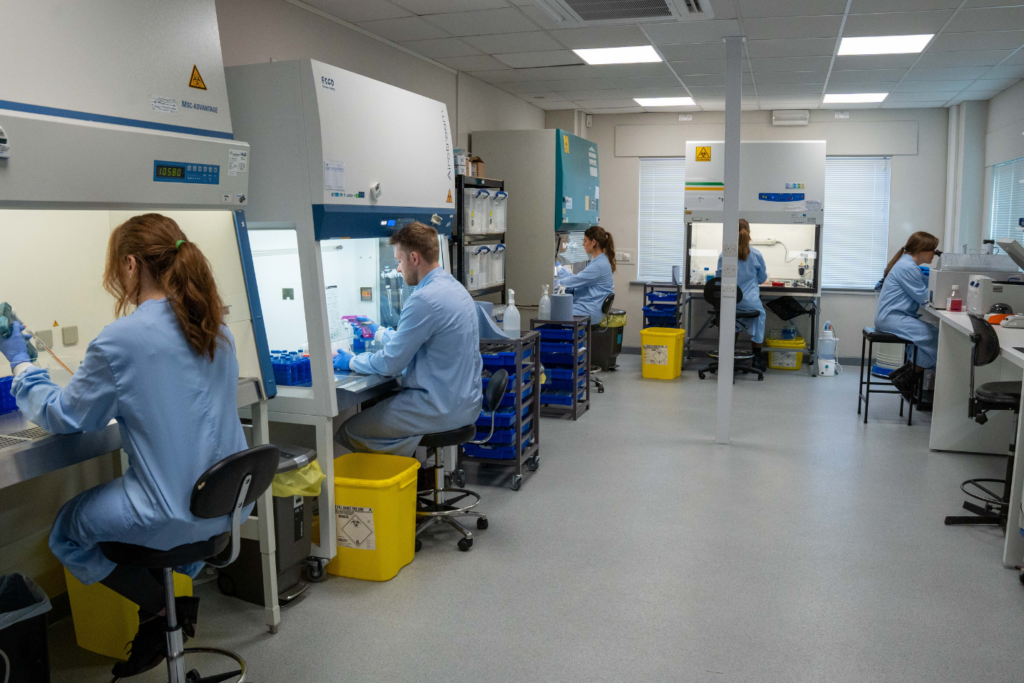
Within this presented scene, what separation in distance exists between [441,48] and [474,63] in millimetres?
555

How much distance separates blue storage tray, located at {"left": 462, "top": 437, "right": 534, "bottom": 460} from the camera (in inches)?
168

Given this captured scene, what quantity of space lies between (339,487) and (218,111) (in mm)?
1477

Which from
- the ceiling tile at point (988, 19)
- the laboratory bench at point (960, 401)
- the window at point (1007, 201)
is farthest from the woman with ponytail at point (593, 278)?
the window at point (1007, 201)

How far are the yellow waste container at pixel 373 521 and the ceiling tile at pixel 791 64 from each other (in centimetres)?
418

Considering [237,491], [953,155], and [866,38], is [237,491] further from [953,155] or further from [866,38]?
[953,155]

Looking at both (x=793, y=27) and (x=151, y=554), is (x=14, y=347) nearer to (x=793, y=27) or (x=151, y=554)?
(x=151, y=554)

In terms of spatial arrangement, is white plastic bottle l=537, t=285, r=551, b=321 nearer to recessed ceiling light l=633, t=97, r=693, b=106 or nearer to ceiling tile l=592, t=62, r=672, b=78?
ceiling tile l=592, t=62, r=672, b=78

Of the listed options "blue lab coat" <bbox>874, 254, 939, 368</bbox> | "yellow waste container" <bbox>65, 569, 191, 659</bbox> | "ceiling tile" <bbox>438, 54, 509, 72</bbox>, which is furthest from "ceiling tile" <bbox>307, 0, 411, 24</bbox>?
"blue lab coat" <bbox>874, 254, 939, 368</bbox>

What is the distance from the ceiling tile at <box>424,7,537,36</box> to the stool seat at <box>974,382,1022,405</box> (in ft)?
10.3

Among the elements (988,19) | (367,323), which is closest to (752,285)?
(988,19)

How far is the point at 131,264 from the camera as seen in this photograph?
205 centimetres

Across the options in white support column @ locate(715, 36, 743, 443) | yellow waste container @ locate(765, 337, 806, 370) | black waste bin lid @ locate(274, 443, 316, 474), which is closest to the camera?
black waste bin lid @ locate(274, 443, 316, 474)

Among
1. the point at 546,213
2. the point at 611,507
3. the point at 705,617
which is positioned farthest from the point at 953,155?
the point at 705,617

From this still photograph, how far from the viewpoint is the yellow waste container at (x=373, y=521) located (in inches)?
121
